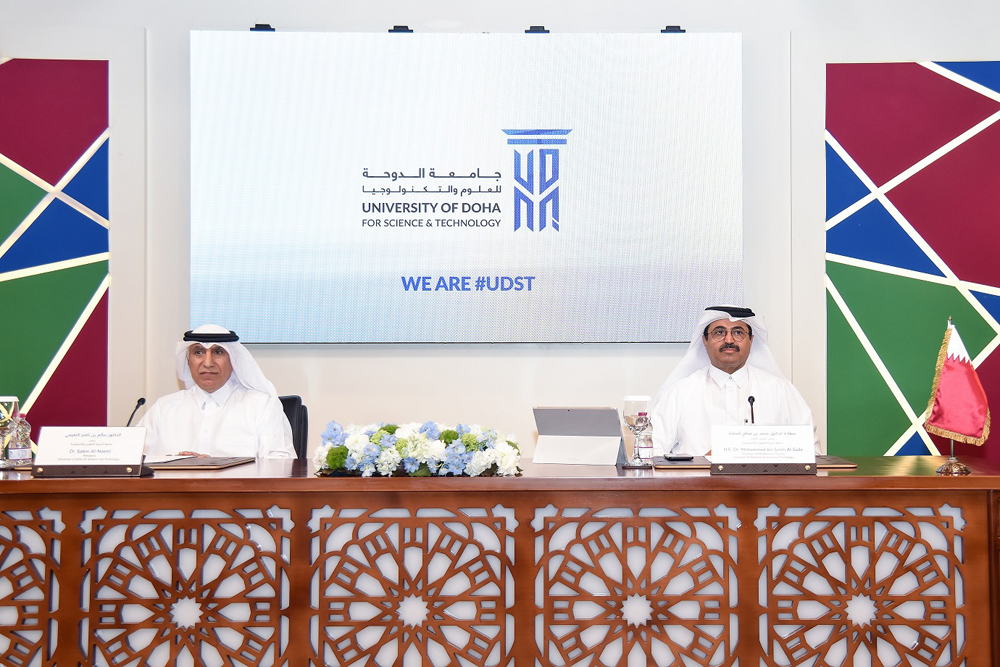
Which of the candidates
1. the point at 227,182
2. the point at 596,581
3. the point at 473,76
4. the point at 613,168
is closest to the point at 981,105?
the point at 613,168

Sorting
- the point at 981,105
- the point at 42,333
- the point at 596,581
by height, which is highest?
the point at 981,105

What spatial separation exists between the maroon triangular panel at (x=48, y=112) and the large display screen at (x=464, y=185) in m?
0.66

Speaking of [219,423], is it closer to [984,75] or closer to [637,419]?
[637,419]

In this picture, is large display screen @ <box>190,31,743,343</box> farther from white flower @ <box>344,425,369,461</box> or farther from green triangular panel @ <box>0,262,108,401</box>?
white flower @ <box>344,425,369,461</box>

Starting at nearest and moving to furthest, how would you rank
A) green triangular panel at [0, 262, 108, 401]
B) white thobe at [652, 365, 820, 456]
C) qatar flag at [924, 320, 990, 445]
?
qatar flag at [924, 320, 990, 445] → white thobe at [652, 365, 820, 456] → green triangular panel at [0, 262, 108, 401]

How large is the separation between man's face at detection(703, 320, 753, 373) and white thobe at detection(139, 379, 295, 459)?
2075 millimetres

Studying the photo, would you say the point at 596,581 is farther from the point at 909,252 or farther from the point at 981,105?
the point at 981,105

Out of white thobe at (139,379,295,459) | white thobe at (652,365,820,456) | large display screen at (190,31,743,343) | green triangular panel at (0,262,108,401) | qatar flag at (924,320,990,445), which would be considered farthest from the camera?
green triangular panel at (0,262,108,401)

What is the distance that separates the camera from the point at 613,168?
13.8 ft

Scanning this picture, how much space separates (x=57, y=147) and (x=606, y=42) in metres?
2.97

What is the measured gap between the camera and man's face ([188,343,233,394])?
380 cm

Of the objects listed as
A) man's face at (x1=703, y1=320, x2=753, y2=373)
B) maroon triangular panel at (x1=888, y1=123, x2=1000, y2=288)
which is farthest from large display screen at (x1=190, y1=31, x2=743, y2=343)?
maroon triangular panel at (x1=888, y1=123, x2=1000, y2=288)

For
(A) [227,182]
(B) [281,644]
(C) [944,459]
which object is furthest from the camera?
(A) [227,182]

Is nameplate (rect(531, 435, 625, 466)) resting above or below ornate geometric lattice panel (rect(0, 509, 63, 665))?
above
